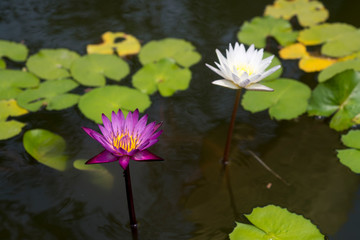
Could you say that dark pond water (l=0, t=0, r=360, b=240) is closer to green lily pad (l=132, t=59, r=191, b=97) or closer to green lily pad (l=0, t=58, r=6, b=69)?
green lily pad (l=132, t=59, r=191, b=97)

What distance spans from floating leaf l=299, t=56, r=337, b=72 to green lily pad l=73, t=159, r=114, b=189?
1.69 meters

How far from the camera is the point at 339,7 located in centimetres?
366

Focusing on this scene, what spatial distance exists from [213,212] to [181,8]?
2.28 m

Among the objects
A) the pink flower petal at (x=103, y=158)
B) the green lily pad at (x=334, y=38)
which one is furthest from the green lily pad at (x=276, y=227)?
the green lily pad at (x=334, y=38)

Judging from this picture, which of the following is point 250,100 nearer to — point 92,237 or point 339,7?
point 92,237

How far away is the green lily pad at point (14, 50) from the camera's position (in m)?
3.01

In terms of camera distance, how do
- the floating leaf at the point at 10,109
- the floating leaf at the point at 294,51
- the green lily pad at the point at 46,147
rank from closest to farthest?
the green lily pad at the point at 46,147, the floating leaf at the point at 10,109, the floating leaf at the point at 294,51

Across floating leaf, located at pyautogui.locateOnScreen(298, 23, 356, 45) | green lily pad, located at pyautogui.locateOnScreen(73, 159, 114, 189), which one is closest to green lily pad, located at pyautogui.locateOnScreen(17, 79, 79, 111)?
green lily pad, located at pyautogui.locateOnScreen(73, 159, 114, 189)

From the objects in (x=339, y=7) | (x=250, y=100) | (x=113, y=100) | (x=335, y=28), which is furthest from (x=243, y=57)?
(x=339, y=7)

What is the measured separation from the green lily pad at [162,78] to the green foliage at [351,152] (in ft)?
3.63

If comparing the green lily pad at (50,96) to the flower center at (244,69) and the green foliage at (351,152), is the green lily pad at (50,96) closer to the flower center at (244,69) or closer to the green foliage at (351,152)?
the flower center at (244,69)

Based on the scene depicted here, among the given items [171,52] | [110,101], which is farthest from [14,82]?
[171,52]

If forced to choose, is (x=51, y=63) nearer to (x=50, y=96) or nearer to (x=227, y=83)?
(x=50, y=96)

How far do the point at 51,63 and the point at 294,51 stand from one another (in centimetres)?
190
